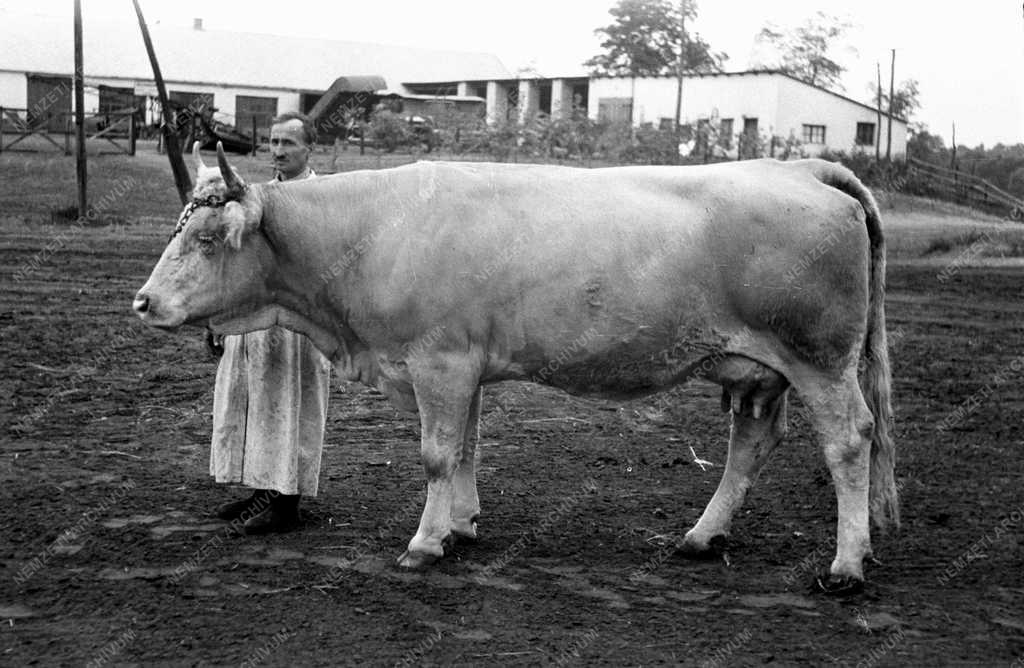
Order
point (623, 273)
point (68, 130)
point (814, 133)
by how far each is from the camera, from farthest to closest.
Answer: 1. point (814, 133)
2. point (68, 130)
3. point (623, 273)

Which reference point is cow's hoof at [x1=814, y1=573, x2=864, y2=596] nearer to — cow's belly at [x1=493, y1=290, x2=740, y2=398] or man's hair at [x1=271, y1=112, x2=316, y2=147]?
cow's belly at [x1=493, y1=290, x2=740, y2=398]

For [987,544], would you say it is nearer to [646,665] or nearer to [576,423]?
[646,665]

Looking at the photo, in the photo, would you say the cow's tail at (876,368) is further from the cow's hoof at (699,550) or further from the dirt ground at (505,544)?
the cow's hoof at (699,550)

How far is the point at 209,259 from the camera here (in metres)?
5.74

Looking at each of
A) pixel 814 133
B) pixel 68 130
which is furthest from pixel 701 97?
pixel 68 130

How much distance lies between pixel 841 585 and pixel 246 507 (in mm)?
3190

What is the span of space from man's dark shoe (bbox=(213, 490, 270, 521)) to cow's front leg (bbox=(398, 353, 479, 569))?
3.53 feet

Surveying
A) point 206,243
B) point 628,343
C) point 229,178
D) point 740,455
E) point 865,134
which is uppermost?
point 865,134

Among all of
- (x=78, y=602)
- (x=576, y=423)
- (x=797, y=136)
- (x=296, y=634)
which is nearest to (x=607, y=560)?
(x=296, y=634)

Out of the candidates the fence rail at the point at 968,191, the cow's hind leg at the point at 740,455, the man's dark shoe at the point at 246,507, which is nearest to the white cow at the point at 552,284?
the cow's hind leg at the point at 740,455

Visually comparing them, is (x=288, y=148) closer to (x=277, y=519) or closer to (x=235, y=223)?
(x=235, y=223)

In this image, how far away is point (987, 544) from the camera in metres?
6.48

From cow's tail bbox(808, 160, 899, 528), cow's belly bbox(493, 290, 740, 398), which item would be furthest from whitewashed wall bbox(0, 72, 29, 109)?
cow's tail bbox(808, 160, 899, 528)

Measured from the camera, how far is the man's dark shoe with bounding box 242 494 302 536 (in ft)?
21.2
